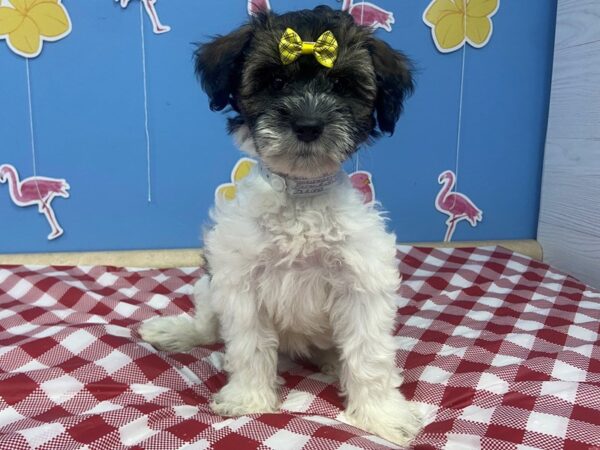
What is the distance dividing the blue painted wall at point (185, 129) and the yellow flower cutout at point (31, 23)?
53mm

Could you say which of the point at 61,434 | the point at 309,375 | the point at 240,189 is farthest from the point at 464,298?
the point at 61,434

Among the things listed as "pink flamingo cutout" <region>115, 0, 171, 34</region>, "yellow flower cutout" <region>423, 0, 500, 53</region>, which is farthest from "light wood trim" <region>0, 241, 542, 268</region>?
"yellow flower cutout" <region>423, 0, 500, 53</region>

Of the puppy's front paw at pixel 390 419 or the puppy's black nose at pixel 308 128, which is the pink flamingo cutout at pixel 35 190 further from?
the puppy's front paw at pixel 390 419

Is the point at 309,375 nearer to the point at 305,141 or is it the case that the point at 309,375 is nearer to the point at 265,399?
the point at 265,399

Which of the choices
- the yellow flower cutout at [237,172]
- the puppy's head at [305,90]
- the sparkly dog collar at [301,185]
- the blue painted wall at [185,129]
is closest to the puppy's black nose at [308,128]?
the puppy's head at [305,90]

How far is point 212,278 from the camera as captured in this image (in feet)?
5.05

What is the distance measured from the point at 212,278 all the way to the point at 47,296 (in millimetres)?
1185

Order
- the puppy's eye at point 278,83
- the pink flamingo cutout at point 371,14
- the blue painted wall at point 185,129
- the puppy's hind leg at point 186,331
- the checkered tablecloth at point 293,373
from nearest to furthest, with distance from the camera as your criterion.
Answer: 1. the checkered tablecloth at point 293,373
2. the puppy's eye at point 278,83
3. the puppy's hind leg at point 186,331
4. the blue painted wall at point 185,129
5. the pink flamingo cutout at point 371,14

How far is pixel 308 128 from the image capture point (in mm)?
1310

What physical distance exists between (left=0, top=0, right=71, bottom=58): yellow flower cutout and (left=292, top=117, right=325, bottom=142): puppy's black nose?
189 cm

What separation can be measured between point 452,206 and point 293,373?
5.76ft

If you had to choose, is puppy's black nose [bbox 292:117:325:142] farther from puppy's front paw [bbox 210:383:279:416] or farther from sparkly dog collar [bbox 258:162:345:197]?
puppy's front paw [bbox 210:383:279:416]

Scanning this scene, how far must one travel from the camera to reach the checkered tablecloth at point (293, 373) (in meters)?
1.30

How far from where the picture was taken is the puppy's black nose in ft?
4.28
